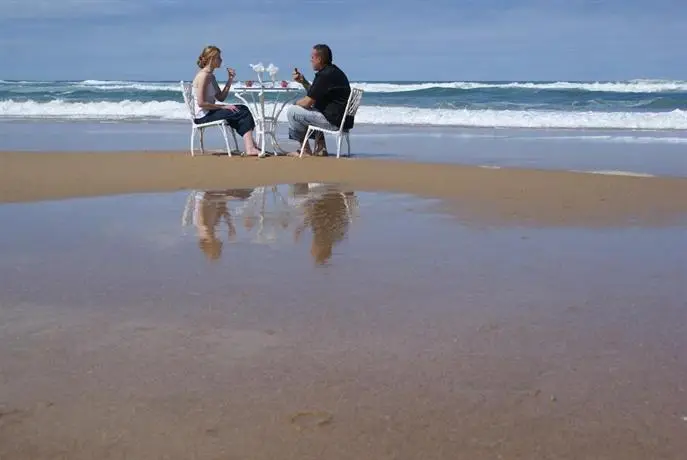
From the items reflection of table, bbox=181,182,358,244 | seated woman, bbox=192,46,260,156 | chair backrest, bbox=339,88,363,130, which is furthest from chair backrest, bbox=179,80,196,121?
→ reflection of table, bbox=181,182,358,244

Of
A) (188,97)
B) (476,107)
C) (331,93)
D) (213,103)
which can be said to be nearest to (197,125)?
(213,103)

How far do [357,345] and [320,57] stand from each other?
7938 mm

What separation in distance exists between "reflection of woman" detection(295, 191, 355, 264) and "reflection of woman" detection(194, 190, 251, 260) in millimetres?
464

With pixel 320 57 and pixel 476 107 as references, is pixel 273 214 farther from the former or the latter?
pixel 476 107

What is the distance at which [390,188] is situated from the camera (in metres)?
7.20

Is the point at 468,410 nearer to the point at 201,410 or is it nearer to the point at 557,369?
the point at 557,369

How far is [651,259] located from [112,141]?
10.4 m

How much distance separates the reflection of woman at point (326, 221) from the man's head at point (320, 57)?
3844mm

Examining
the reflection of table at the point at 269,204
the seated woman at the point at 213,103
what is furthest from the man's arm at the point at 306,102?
the reflection of table at the point at 269,204

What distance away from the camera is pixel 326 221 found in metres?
5.30

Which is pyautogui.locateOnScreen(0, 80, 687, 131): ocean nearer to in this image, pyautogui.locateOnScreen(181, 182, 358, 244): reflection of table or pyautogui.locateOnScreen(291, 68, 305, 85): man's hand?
pyautogui.locateOnScreen(291, 68, 305, 85): man's hand

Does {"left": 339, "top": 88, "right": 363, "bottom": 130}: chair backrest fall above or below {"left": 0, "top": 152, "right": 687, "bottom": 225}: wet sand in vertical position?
above

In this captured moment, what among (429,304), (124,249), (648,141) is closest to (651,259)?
(429,304)

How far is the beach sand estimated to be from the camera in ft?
6.82
